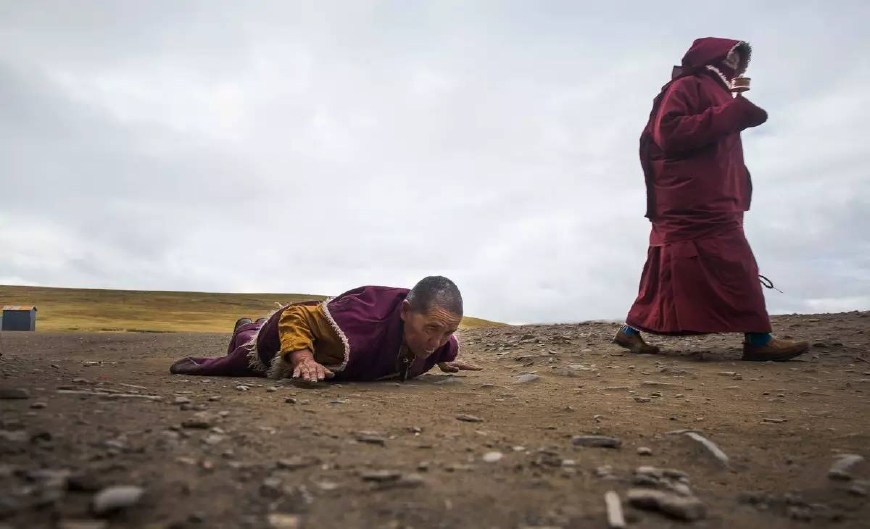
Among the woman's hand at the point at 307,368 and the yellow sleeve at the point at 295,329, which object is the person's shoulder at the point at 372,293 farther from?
the woman's hand at the point at 307,368

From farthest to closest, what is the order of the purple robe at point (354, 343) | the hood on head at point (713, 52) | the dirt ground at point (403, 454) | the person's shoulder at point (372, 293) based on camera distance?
the hood on head at point (713, 52) < the person's shoulder at point (372, 293) < the purple robe at point (354, 343) < the dirt ground at point (403, 454)

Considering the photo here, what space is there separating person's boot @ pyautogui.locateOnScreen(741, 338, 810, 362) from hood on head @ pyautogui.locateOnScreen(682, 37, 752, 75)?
2945 mm

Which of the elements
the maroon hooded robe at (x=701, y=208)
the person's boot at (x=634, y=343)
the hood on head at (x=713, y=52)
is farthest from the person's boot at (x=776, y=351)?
the hood on head at (x=713, y=52)

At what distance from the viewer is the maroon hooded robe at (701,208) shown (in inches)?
234

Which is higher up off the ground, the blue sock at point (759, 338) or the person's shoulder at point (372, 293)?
the person's shoulder at point (372, 293)

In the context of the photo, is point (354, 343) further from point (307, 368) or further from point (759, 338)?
point (759, 338)

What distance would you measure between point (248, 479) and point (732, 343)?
721 centimetres

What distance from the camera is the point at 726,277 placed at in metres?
6.00

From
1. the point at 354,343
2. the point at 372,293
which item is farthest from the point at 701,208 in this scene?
the point at 354,343

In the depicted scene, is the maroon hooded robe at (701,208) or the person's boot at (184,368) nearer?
the person's boot at (184,368)

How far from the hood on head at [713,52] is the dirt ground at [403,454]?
3771mm

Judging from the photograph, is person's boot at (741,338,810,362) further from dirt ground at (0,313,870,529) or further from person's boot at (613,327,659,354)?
dirt ground at (0,313,870,529)

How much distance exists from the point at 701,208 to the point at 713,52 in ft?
5.61

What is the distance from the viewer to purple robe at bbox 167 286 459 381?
4383 millimetres
